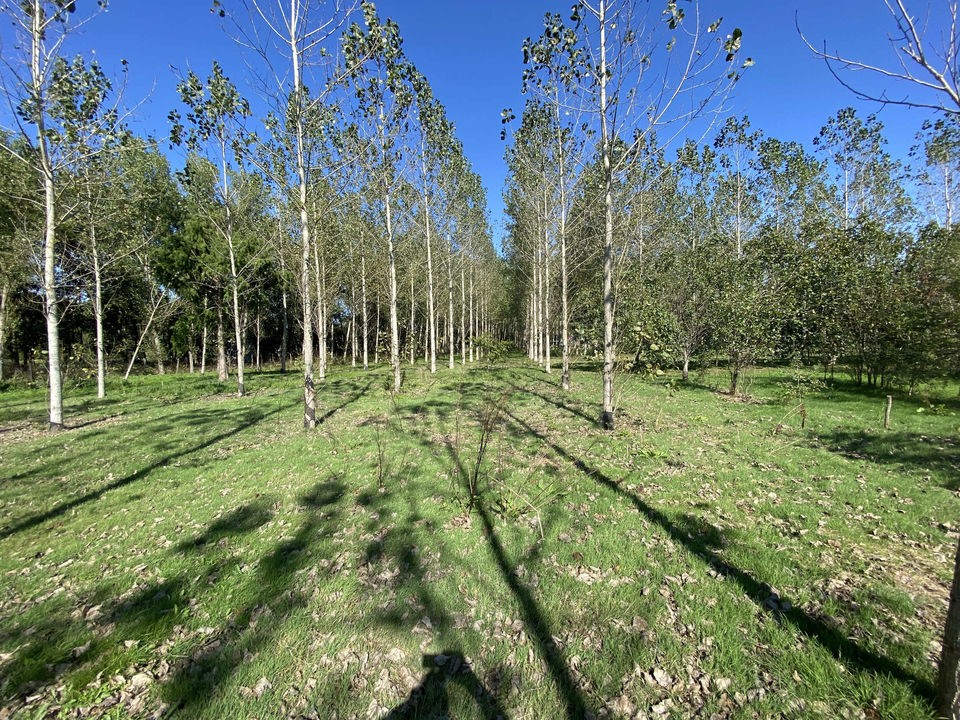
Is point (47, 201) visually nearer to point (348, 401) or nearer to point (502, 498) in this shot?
point (348, 401)

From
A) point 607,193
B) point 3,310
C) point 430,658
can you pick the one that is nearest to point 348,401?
point 607,193

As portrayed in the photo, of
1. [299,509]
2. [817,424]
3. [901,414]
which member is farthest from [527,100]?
[299,509]

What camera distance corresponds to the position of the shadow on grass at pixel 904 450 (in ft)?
22.0

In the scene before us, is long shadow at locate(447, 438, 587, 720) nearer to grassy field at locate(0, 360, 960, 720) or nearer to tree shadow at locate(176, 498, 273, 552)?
grassy field at locate(0, 360, 960, 720)

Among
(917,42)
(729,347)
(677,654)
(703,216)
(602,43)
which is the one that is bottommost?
(677,654)

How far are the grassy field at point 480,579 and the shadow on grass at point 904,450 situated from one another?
7 cm

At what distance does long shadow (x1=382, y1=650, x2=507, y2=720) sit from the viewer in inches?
106

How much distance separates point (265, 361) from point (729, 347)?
44.4 metres

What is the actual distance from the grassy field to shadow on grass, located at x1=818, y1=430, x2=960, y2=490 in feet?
0.24

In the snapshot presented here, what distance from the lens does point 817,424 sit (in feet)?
32.7

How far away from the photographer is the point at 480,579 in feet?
13.3

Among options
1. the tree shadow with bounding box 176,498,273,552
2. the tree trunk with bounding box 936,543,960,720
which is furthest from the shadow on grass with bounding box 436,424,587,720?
the tree shadow with bounding box 176,498,273,552

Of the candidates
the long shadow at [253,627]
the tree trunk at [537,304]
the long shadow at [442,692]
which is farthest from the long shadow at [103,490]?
the tree trunk at [537,304]

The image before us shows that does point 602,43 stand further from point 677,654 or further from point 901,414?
point 901,414
